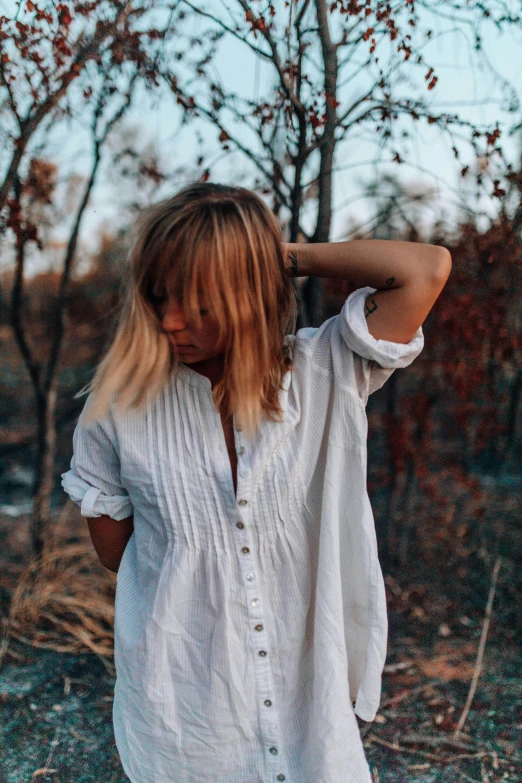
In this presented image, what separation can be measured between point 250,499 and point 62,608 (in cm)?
214

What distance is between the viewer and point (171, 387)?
4.91 ft

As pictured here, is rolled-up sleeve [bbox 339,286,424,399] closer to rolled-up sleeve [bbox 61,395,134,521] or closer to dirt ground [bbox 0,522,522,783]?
rolled-up sleeve [bbox 61,395,134,521]

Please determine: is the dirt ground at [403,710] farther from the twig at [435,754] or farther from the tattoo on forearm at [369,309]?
the tattoo on forearm at [369,309]

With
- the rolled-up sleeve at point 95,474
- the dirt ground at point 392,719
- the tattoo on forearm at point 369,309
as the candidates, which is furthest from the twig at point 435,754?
the tattoo on forearm at point 369,309

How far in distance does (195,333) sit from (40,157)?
195cm

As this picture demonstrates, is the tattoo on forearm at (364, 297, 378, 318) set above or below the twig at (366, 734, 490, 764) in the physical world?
above

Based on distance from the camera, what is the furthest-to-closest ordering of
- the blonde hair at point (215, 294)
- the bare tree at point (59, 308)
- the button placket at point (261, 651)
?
the bare tree at point (59, 308), the button placket at point (261, 651), the blonde hair at point (215, 294)

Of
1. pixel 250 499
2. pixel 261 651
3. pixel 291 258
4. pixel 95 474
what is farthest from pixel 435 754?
pixel 291 258

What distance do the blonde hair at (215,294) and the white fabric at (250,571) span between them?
50mm

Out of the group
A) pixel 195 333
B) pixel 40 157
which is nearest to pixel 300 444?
pixel 195 333

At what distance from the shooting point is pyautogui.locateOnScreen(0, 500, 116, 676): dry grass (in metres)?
2.97

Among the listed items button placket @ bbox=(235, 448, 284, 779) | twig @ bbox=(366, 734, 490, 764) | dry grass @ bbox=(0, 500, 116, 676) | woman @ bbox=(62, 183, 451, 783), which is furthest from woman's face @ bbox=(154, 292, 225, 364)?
dry grass @ bbox=(0, 500, 116, 676)

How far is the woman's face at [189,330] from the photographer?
1352 mm

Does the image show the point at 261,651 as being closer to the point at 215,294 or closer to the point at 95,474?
the point at 95,474
